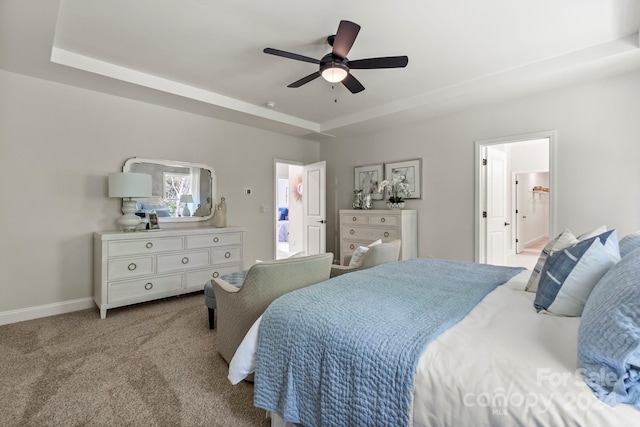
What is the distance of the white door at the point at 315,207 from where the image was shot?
5.21 m

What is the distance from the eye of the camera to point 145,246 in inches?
129

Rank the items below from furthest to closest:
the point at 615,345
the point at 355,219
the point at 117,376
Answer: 1. the point at 355,219
2. the point at 117,376
3. the point at 615,345

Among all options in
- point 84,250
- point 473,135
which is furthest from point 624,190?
point 84,250

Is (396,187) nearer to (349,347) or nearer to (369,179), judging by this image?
(369,179)

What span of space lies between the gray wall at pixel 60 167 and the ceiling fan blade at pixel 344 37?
265 cm

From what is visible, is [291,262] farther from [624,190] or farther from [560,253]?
[624,190]

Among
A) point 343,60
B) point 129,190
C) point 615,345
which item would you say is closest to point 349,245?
point 343,60

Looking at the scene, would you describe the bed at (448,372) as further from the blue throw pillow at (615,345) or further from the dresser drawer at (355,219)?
the dresser drawer at (355,219)

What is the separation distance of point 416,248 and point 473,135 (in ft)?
5.76

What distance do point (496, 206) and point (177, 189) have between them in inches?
175

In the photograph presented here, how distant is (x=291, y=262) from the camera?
1.83 metres

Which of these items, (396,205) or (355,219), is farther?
(355,219)

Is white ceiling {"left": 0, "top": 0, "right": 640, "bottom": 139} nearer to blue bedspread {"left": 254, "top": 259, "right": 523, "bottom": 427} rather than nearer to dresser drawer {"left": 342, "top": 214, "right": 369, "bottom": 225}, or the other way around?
dresser drawer {"left": 342, "top": 214, "right": 369, "bottom": 225}

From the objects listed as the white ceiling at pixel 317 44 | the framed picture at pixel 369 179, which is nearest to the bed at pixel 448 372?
the white ceiling at pixel 317 44
